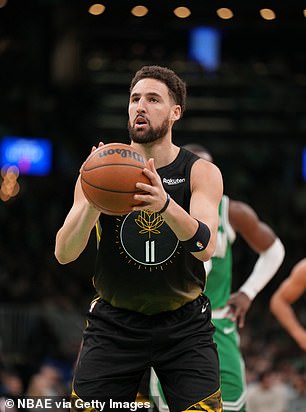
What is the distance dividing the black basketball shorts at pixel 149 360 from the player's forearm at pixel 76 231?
17.2 inches

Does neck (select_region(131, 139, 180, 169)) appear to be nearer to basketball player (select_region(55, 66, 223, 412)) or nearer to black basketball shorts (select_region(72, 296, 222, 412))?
basketball player (select_region(55, 66, 223, 412))

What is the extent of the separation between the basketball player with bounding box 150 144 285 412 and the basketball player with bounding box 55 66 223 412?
1366mm

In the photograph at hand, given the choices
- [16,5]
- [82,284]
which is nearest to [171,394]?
[16,5]

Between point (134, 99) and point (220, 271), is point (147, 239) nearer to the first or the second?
point (134, 99)

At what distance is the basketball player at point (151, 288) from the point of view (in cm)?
484

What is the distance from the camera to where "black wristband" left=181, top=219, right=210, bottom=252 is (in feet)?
14.9

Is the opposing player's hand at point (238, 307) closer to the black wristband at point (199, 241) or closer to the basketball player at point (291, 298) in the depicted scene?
the basketball player at point (291, 298)

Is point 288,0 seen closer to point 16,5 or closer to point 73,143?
point 16,5

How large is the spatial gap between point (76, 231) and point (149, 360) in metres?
0.76

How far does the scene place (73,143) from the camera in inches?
839

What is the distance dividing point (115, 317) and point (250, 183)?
16.5 m

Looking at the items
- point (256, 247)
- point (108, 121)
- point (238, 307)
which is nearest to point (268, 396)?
point (256, 247)

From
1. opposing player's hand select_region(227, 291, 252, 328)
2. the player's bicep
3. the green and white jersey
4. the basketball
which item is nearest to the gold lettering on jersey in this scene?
the player's bicep

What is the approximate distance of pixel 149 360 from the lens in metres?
4.91
